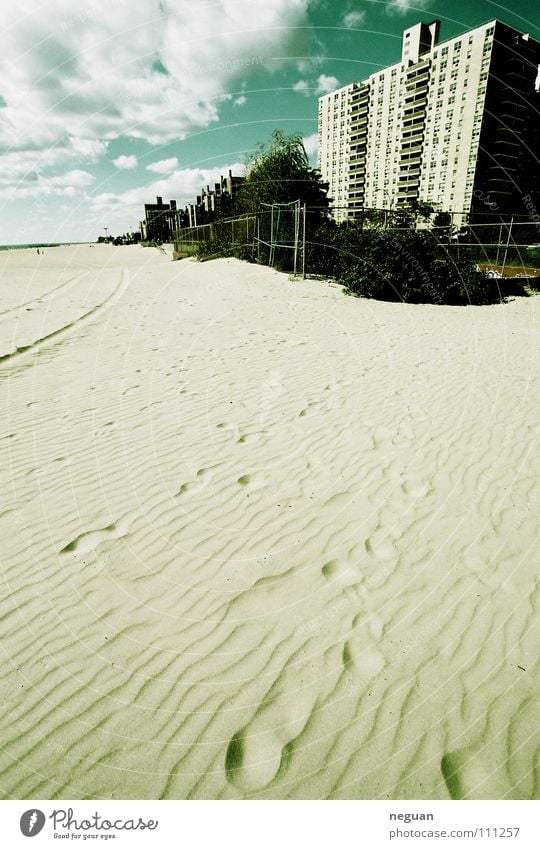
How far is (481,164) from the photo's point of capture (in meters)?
68.2

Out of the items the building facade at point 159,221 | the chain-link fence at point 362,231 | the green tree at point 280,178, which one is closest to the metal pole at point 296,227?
the chain-link fence at point 362,231

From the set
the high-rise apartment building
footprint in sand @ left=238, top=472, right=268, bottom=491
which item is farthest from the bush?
the high-rise apartment building

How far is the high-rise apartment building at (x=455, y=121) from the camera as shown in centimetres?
6625

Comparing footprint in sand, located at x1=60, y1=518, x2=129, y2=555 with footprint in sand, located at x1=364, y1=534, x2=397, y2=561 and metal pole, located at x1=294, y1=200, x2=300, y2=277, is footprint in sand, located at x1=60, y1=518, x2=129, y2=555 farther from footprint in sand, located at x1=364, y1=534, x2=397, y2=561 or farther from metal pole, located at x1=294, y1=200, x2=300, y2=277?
metal pole, located at x1=294, y1=200, x2=300, y2=277

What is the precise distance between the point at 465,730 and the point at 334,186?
118115mm

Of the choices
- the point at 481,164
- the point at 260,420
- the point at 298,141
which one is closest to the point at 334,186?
the point at 481,164

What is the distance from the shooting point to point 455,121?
7144 centimetres

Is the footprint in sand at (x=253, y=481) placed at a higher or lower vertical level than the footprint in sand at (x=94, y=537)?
higher

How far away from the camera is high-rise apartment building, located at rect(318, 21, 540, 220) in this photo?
66.2m

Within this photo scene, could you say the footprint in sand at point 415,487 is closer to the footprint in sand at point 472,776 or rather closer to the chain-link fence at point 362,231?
the footprint in sand at point 472,776

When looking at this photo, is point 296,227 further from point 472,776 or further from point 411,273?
point 472,776

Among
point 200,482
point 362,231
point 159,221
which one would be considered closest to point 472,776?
point 200,482

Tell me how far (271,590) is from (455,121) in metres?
93.7

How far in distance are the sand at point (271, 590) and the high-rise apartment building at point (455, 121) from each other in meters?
63.8
